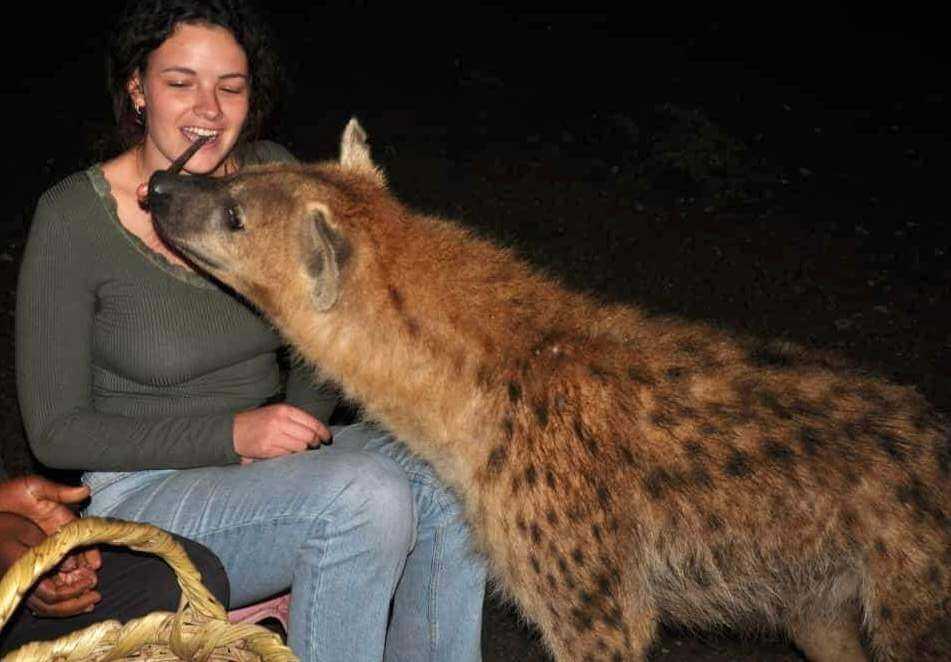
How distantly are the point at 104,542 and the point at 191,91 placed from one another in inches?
32.7

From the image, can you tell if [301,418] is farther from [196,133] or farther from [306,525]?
[196,133]

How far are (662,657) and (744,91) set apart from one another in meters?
3.88

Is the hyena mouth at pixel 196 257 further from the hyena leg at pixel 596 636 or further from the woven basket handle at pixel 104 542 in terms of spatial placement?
the hyena leg at pixel 596 636

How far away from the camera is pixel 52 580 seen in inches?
53.8

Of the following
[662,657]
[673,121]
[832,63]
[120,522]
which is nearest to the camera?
[120,522]

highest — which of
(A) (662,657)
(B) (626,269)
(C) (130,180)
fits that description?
(C) (130,180)

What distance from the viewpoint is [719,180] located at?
4.60 meters

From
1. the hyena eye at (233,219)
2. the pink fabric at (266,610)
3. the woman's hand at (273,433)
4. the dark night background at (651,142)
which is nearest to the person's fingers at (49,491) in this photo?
the woman's hand at (273,433)

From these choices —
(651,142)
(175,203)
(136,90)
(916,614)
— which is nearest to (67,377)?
(175,203)

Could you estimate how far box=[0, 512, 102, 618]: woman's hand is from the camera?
1.36 meters

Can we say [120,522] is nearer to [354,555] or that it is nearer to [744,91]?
[354,555]

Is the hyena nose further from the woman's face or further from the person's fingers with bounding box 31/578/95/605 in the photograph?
the person's fingers with bounding box 31/578/95/605

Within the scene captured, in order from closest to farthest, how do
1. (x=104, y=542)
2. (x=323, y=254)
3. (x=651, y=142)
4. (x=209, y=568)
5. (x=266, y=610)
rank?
(x=104, y=542) < (x=209, y=568) < (x=323, y=254) < (x=266, y=610) < (x=651, y=142)

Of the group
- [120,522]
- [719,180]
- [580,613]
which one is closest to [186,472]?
[120,522]
